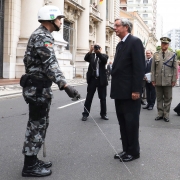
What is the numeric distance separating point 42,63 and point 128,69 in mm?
1362

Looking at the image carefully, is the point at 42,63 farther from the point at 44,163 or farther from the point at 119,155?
the point at 119,155

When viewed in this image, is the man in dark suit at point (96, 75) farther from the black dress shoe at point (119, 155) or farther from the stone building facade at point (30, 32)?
the stone building facade at point (30, 32)

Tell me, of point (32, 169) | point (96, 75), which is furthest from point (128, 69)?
point (96, 75)

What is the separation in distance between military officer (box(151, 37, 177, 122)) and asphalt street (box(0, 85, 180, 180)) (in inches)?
18.4

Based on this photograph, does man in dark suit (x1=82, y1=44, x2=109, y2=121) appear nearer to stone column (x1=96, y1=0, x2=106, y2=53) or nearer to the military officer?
the military officer

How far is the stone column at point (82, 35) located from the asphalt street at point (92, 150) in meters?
23.0

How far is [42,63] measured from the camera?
3365mm

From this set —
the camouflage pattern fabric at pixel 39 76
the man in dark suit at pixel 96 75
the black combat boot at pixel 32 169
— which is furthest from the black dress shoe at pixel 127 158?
the man in dark suit at pixel 96 75

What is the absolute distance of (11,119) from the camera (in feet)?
24.0

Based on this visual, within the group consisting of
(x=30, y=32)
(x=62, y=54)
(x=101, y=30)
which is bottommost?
(x=62, y=54)

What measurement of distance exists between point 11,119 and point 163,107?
380 centimetres

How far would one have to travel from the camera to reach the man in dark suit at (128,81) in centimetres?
412

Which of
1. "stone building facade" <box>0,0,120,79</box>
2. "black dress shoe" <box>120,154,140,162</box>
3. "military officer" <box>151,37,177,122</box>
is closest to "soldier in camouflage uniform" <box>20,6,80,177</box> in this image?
"black dress shoe" <box>120,154,140,162</box>

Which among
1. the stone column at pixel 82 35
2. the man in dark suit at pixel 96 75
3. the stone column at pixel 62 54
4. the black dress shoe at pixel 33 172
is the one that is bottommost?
the black dress shoe at pixel 33 172
